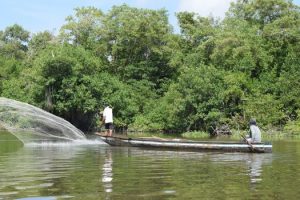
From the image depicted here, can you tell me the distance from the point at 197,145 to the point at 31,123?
7.34 meters

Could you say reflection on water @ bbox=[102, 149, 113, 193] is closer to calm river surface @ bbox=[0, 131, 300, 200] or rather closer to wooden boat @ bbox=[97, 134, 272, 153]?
calm river surface @ bbox=[0, 131, 300, 200]

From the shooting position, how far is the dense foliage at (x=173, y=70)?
42.5m

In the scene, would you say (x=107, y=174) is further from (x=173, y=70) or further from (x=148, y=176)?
(x=173, y=70)

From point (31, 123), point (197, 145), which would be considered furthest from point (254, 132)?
point (31, 123)

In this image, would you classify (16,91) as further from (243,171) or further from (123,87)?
(243,171)

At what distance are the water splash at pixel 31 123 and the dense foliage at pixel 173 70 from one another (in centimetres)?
2006

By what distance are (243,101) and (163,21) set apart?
1832cm

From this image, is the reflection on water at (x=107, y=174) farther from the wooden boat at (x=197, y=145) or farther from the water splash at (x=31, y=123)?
the water splash at (x=31, y=123)

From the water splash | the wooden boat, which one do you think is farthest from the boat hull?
the water splash

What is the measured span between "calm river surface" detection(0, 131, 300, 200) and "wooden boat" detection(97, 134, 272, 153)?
41.6 inches

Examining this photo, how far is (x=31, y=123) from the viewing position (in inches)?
842

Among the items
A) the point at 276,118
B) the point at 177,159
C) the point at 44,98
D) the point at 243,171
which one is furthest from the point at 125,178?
the point at 44,98

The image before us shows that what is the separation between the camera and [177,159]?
16375 mm

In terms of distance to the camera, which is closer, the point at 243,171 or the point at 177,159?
the point at 243,171
